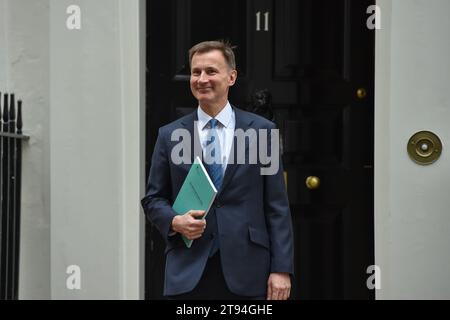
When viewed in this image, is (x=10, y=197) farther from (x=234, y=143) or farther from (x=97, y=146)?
(x=234, y=143)

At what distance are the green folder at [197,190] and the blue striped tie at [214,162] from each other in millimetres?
125

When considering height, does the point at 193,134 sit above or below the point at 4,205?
above

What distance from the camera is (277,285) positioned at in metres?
3.11

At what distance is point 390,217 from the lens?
4523mm

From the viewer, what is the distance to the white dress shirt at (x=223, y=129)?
3.04 metres

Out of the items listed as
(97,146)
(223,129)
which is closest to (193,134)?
(223,129)

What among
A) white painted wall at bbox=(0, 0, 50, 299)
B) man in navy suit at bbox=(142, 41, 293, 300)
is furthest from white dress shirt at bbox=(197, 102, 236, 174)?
white painted wall at bbox=(0, 0, 50, 299)

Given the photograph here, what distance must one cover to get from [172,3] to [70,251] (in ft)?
5.56

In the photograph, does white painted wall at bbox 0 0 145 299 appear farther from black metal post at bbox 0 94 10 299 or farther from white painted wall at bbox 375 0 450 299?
white painted wall at bbox 375 0 450 299

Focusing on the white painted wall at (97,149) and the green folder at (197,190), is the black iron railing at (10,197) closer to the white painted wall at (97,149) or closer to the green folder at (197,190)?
the white painted wall at (97,149)

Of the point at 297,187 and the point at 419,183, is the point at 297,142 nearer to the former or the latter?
the point at 297,187

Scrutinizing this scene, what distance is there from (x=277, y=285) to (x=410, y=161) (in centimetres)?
173

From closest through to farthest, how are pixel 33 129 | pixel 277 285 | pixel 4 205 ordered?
pixel 277 285
pixel 4 205
pixel 33 129

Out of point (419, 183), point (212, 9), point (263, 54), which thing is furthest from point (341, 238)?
point (212, 9)
